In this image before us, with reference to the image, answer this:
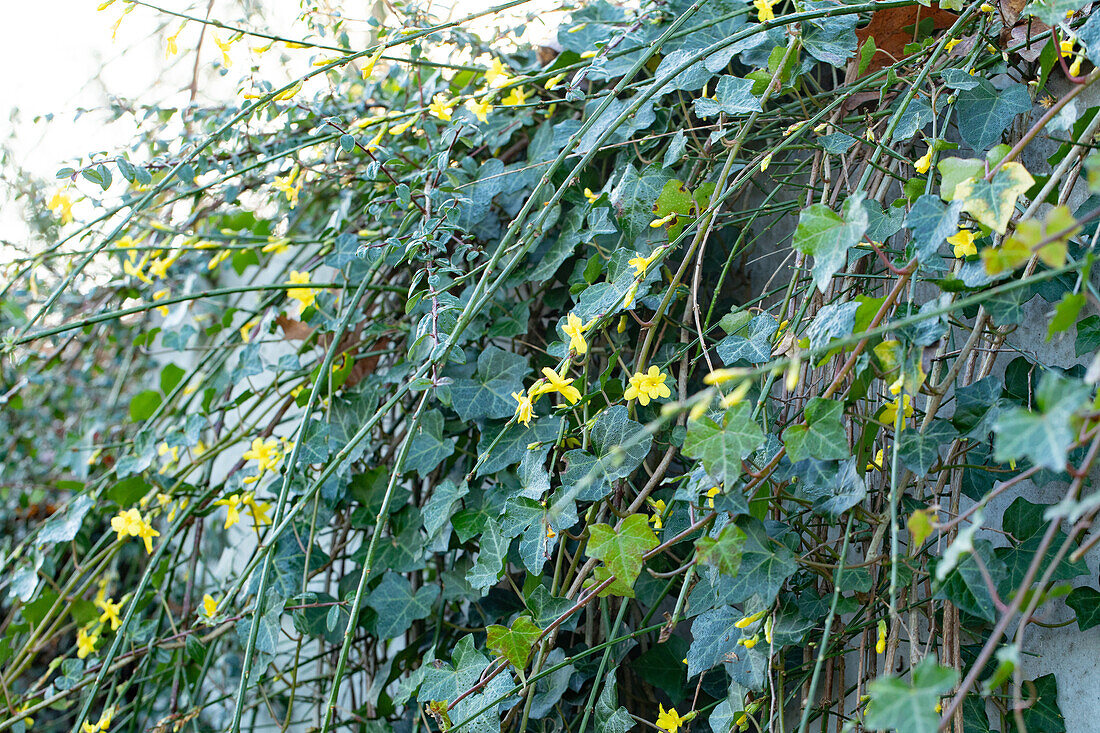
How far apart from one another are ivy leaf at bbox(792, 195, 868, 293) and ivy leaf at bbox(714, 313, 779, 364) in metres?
0.13

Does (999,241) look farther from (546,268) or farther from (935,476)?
(546,268)

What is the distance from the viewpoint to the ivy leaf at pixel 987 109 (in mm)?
844

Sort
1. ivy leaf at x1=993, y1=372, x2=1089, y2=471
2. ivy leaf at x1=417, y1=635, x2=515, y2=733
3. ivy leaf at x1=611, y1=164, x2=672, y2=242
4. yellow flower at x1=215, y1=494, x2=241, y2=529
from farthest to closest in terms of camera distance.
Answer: yellow flower at x1=215, y1=494, x2=241, y2=529
ivy leaf at x1=611, y1=164, x2=672, y2=242
ivy leaf at x1=417, y1=635, x2=515, y2=733
ivy leaf at x1=993, y1=372, x2=1089, y2=471

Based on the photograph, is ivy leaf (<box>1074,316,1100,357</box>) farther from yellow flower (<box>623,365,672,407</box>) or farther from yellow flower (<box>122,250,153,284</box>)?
yellow flower (<box>122,250,153,284</box>)

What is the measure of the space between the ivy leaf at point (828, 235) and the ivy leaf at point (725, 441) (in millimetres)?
135

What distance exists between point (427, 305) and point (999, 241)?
74cm

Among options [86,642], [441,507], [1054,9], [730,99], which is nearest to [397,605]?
[441,507]

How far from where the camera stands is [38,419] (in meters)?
2.36

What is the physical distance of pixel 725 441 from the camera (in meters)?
0.69

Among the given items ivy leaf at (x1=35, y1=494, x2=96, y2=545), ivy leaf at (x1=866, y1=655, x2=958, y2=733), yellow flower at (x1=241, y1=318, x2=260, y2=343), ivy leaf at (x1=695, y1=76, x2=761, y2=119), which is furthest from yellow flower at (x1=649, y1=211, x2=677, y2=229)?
ivy leaf at (x1=35, y1=494, x2=96, y2=545)

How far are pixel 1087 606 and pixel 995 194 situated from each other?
43cm

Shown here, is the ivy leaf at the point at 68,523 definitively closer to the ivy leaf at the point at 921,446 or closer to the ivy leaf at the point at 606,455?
the ivy leaf at the point at 606,455

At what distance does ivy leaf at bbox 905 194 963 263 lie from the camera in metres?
0.69

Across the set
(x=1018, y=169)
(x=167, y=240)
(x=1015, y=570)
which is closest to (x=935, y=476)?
(x=1015, y=570)
